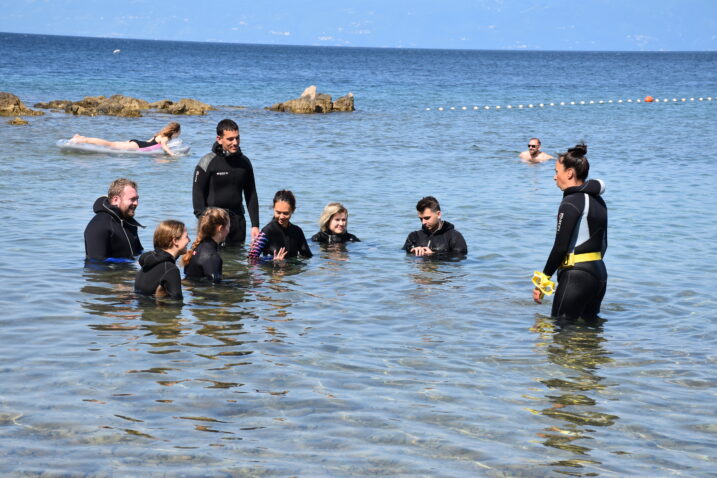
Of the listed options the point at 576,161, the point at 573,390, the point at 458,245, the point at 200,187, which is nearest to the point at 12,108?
the point at 200,187

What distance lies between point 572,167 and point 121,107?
102 feet

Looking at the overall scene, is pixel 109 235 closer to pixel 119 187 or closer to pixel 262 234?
pixel 119 187

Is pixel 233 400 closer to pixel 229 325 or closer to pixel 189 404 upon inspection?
pixel 189 404

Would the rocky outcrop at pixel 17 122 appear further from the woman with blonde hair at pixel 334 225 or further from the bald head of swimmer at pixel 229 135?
the bald head of swimmer at pixel 229 135

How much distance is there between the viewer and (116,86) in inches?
2345

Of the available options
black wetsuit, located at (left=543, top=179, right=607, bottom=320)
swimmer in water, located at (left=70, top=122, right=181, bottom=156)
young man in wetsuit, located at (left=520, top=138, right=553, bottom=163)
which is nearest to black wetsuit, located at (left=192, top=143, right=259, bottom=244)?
black wetsuit, located at (left=543, top=179, right=607, bottom=320)

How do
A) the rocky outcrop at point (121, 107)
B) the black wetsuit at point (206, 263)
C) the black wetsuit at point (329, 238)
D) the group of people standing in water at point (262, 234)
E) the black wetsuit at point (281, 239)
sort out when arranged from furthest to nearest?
the rocky outcrop at point (121, 107) < the black wetsuit at point (329, 238) < the black wetsuit at point (281, 239) < the black wetsuit at point (206, 263) < the group of people standing in water at point (262, 234)

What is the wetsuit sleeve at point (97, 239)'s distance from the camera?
409 inches

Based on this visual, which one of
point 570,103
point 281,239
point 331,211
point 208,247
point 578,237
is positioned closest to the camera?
point 578,237

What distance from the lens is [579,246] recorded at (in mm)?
8078

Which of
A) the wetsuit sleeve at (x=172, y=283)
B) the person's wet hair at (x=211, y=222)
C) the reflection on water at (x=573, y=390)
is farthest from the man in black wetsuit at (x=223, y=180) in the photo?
the reflection on water at (x=573, y=390)

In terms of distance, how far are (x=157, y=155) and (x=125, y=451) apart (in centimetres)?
1903

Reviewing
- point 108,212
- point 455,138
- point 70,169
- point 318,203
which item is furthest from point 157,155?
point 108,212

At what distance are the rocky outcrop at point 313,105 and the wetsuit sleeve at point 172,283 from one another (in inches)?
1229
